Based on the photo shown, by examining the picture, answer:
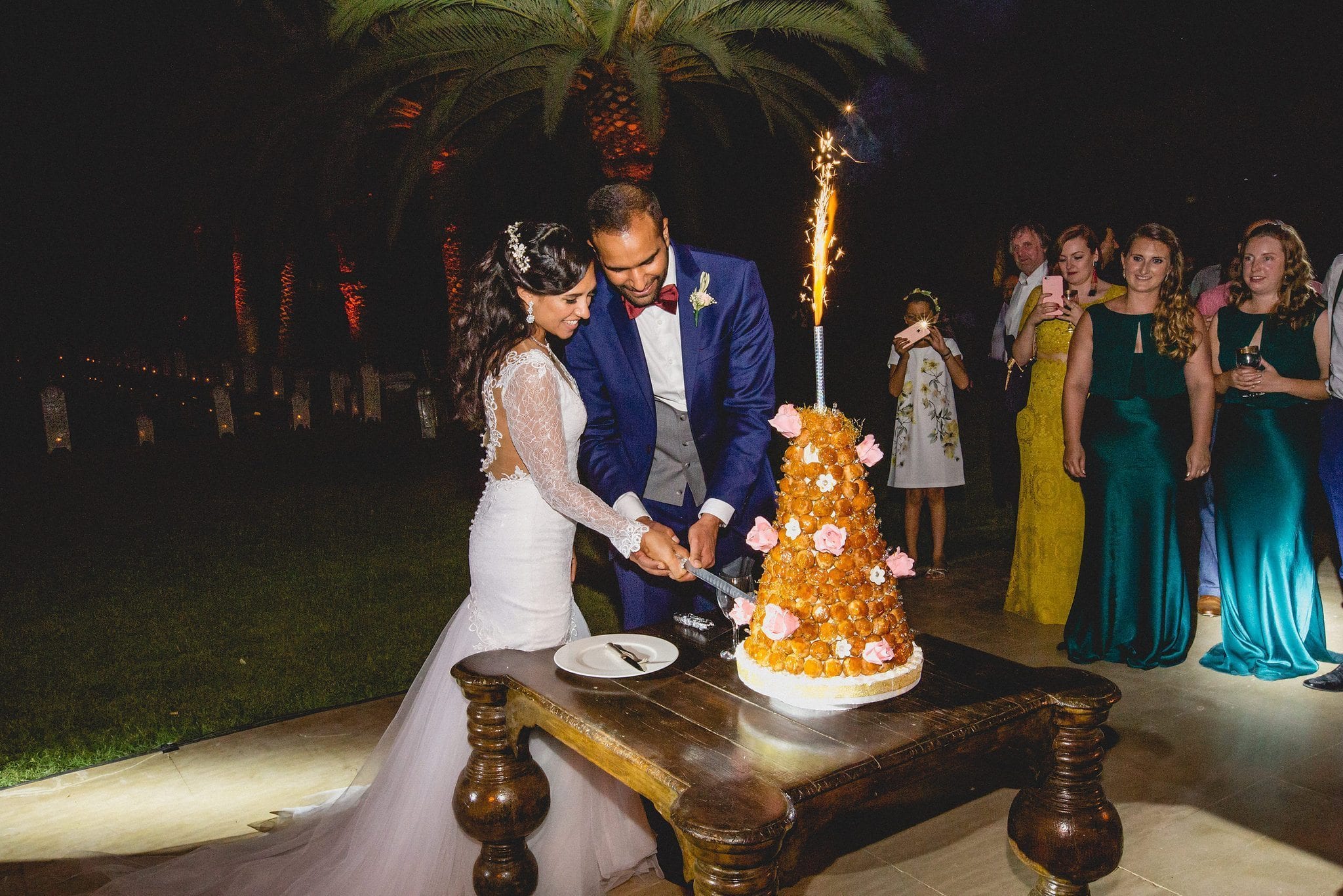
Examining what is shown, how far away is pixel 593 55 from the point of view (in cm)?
821

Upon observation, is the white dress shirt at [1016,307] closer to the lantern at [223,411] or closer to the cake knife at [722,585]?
the cake knife at [722,585]

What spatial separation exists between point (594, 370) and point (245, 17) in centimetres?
1276

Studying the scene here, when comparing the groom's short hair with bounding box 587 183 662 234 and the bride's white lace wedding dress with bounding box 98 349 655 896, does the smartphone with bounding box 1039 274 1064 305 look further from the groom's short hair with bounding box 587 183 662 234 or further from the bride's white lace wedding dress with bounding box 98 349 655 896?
the bride's white lace wedding dress with bounding box 98 349 655 896

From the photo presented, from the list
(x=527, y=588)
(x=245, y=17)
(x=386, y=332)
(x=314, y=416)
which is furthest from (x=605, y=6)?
(x=386, y=332)

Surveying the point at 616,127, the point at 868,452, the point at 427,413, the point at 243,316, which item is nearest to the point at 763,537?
the point at 868,452

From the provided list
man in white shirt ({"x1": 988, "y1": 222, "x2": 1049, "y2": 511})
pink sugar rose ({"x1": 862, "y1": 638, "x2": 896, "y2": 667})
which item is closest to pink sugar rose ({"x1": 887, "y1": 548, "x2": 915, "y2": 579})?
pink sugar rose ({"x1": 862, "y1": 638, "x2": 896, "y2": 667})

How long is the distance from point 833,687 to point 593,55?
7.16 meters

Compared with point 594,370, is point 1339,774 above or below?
below

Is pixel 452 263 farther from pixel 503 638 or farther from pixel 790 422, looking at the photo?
pixel 790 422

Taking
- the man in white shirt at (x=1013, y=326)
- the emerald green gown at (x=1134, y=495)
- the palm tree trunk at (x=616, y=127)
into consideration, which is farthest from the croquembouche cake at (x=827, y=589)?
the palm tree trunk at (x=616, y=127)

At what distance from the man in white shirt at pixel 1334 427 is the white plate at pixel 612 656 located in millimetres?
3669

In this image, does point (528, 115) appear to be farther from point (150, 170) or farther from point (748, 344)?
point (150, 170)

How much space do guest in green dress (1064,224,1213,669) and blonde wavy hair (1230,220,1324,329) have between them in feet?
1.22

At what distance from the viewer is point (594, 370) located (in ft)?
11.9
